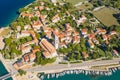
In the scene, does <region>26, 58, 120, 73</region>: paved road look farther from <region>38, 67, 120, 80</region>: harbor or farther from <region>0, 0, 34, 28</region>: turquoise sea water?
<region>0, 0, 34, 28</region>: turquoise sea water

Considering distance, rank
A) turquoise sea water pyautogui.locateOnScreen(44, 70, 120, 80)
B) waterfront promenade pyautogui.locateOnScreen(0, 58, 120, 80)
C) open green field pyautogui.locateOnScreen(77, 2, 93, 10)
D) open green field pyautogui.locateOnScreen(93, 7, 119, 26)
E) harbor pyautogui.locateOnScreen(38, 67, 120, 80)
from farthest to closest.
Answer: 1. open green field pyautogui.locateOnScreen(77, 2, 93, 10)
2. open green field pyautogui.locateOnScreen(93, 7, 119, 26)
3. waterfront promenade pyautogui.locateOnScreen(0, 58, 120, 80)
4. harbor pyautogui.locateOnScreen(38, 67, 120, 80)
5. turquoise sea water pyautogui.locateOnScreen(44, 70, 120, 80)

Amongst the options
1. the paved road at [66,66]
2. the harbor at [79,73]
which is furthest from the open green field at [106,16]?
the harbor at [79,73]

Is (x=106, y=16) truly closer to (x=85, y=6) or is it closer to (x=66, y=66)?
(x=85, y=6)

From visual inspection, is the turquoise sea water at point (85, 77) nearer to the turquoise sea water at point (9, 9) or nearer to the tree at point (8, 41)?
the tree at point (8, 41)

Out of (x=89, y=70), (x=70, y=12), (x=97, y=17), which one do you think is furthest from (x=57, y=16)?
(x=89, y=70)

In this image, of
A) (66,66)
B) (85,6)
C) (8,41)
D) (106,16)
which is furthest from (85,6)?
(66,66)

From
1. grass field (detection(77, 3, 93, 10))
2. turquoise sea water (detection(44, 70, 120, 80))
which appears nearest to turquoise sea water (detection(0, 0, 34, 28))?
grass field (detection(77, 3, 93, 10))
